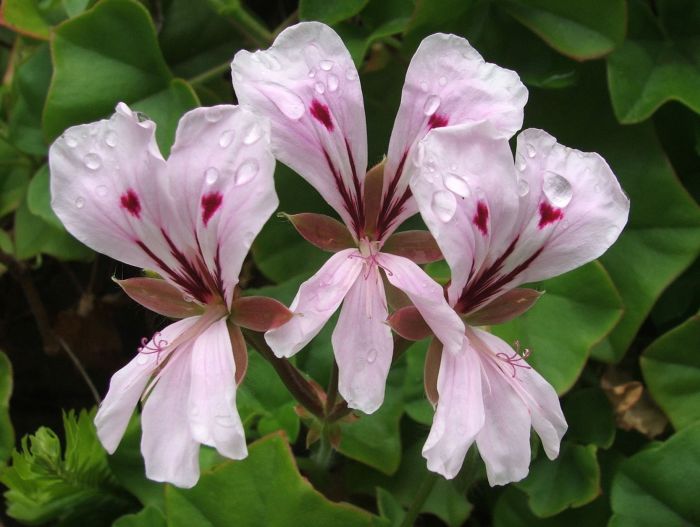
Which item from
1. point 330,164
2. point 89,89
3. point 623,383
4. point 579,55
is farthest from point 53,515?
point 579,55

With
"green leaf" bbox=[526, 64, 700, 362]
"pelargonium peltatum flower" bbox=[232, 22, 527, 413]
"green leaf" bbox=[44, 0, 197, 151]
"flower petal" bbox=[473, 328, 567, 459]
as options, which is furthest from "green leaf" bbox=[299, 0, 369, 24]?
"flower petal" bbox=[473, 328, 567, 459]

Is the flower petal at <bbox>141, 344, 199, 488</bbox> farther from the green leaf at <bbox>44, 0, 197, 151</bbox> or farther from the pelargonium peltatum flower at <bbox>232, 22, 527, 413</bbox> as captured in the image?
the green leaf at <bbox>44, 0, 197, 151</bbox>

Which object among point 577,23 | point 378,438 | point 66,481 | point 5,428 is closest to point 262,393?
point 378,438

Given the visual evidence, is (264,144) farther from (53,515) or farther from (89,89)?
(53,515)

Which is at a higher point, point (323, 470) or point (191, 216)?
point (191, 216)

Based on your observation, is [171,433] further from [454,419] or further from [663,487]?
[663,487]

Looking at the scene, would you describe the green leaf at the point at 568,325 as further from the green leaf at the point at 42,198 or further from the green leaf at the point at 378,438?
the green leaf at the point at 42,198

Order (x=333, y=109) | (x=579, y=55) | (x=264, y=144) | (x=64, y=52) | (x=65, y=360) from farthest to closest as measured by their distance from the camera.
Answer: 1. (x=65, y=360)
2. (x=64, y=52)
3. (x=579, y=55)
4. (x=333, y=109)
5. (x=264, y=144)

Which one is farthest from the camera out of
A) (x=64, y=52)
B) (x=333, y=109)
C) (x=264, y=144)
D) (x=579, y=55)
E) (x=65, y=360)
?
(x=65, y=360)
